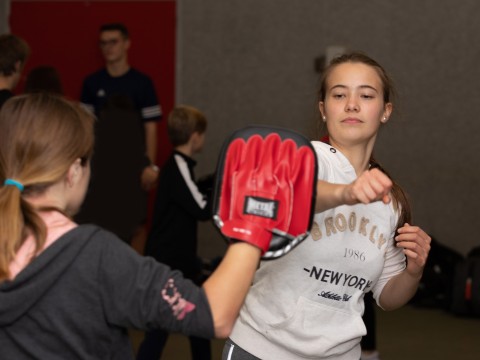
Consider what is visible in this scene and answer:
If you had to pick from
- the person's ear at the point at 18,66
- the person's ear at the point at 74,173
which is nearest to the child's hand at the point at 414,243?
the person's ear at the point at 74,173

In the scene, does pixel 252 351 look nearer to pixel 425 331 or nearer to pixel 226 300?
pixel 226 300

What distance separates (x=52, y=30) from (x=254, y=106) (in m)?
1.82

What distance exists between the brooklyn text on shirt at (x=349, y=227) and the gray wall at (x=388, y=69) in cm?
451

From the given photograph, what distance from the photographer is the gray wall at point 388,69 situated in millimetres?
6996

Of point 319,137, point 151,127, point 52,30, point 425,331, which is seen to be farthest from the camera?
point 52,30

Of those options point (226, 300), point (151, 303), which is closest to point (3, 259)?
point (151, 303)

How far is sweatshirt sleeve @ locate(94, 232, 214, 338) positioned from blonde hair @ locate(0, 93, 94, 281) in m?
0.15

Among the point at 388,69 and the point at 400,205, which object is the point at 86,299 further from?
the point at 388,69

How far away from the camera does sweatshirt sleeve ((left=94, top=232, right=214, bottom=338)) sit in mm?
1620

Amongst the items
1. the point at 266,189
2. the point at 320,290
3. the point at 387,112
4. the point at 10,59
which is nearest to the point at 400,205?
the point at 387,112

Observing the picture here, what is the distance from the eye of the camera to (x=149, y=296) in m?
1.62

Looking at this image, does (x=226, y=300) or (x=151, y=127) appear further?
(x=151, y=127)

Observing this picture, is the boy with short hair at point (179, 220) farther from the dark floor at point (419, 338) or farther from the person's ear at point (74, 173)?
the person's ear at point (74, 173)

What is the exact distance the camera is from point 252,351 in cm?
229
